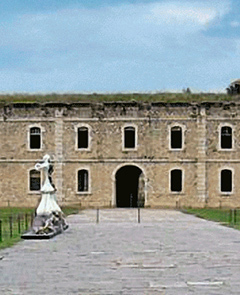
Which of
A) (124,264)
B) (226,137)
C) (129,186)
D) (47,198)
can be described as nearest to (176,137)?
(226,137)

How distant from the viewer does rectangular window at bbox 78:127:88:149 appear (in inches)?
1724

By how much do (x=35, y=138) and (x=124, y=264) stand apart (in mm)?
30846

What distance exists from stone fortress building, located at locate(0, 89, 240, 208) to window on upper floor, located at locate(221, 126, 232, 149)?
0.19 feet

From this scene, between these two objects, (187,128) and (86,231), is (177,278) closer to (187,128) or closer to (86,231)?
(86,231)

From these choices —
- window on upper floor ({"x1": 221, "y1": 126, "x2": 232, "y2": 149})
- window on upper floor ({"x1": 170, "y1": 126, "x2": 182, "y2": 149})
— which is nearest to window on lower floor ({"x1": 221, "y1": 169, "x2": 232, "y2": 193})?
window on upper floor ({"x1": 221, "y1": 126, "x2": 232, "y2": 149})

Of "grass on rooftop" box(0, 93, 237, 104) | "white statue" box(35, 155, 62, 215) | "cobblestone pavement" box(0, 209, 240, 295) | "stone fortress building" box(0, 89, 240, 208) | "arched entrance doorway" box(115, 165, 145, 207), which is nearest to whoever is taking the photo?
"cobblestone pavement" box(0, 209, 240, 295)

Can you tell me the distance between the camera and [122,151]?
4356 centimetres

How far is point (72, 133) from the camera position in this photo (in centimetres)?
4369

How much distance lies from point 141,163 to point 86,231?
65.7 feet

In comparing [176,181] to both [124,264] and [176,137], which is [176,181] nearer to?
[176,137]

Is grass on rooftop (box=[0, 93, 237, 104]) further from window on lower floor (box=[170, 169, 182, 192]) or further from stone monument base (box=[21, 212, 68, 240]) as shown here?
stone monument base (box=[21, 212, 68, 240])

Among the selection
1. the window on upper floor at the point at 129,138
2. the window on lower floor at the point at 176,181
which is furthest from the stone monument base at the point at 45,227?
the window on lower floor at the point at 176,181

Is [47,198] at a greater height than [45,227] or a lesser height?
greater

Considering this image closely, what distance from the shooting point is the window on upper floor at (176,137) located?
143 feet
